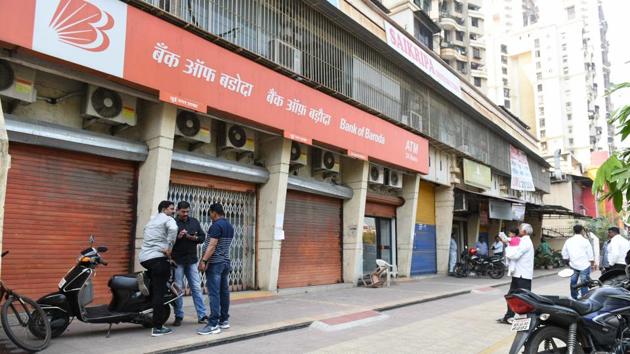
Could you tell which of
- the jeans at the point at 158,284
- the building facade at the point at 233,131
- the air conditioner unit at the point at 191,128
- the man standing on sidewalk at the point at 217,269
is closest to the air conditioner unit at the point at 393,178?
the building facade at the point at 233,131

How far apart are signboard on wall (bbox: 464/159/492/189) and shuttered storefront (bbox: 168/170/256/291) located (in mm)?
11854

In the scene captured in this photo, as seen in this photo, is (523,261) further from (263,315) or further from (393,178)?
(393,178)

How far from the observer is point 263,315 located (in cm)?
823

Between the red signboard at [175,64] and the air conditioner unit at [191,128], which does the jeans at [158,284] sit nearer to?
the red signboard at [175,64]

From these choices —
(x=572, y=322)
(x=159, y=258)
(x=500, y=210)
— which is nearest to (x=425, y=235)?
(x=500, y=210)

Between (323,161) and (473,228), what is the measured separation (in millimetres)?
13538

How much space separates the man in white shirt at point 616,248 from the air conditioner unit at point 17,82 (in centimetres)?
1159

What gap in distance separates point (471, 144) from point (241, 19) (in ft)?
46.0

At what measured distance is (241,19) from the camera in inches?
402

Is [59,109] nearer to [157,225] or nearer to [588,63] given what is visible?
[157,225]

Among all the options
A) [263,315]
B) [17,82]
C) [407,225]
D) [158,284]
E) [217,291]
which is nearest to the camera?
[158,284]

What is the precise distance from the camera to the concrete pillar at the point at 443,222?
1912 cm

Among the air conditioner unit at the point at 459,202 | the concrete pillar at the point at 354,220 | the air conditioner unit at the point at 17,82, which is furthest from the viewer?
the air conditioner unit at the point at 459,202

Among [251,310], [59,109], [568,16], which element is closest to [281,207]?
[251,310]
